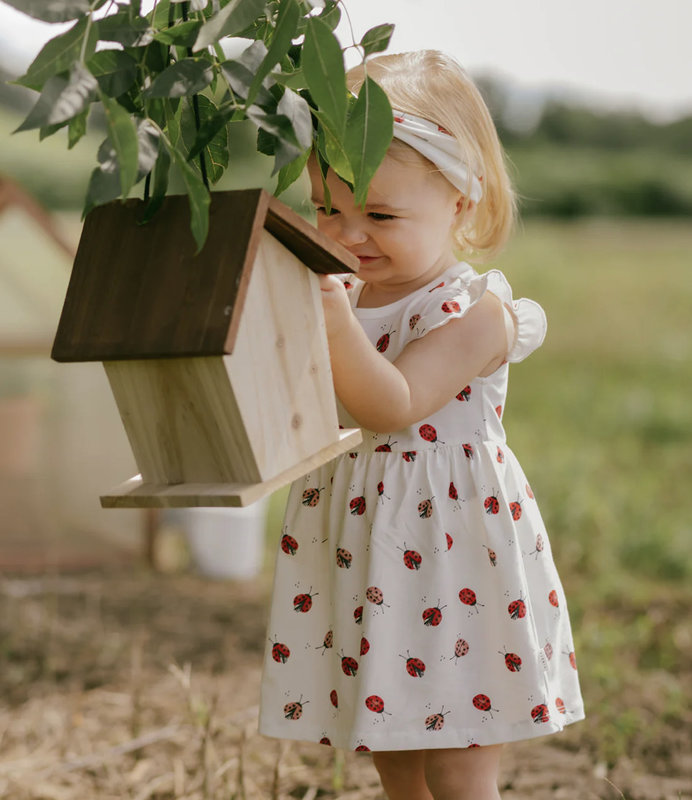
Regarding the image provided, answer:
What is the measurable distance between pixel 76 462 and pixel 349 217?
10.3ft

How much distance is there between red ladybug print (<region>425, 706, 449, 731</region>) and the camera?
1.80 meters

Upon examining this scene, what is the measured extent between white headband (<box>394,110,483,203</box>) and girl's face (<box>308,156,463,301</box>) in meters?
0.03

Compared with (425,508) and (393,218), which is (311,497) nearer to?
(425,508)

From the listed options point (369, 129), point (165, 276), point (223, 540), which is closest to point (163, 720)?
point (223, 540)

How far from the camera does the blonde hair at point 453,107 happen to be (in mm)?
1837

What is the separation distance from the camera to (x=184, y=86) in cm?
133

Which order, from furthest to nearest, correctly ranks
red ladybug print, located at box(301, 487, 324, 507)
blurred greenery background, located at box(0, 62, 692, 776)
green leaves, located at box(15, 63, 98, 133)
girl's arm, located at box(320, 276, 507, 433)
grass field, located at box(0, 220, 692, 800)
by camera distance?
blurred greenery background, located at box(0, 62, 692, 776), grass field, located at box(0, 220, 692, 800), red ladybug print, located at box(301, 487, 324, 507), girl's arm, located at box(320, 276, 507, 433), green leaves, located at box(15, 63, 98, 133)

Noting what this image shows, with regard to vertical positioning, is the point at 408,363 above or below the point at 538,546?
above

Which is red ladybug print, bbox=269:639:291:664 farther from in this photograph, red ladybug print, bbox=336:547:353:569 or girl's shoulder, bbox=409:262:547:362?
girl's shoulder, bbox=409:262:547:362

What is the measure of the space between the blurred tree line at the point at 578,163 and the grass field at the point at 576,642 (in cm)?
662

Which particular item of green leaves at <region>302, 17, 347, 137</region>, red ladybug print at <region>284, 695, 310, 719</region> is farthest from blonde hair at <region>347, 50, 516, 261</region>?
red ladybug print at <region>284, 695, 310, 719</region>

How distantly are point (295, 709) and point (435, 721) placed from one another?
0.30 metres

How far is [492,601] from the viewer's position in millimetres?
1825

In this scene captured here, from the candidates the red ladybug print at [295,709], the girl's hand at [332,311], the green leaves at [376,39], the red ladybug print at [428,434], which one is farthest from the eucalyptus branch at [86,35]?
the red ladybug print at [295,709]
